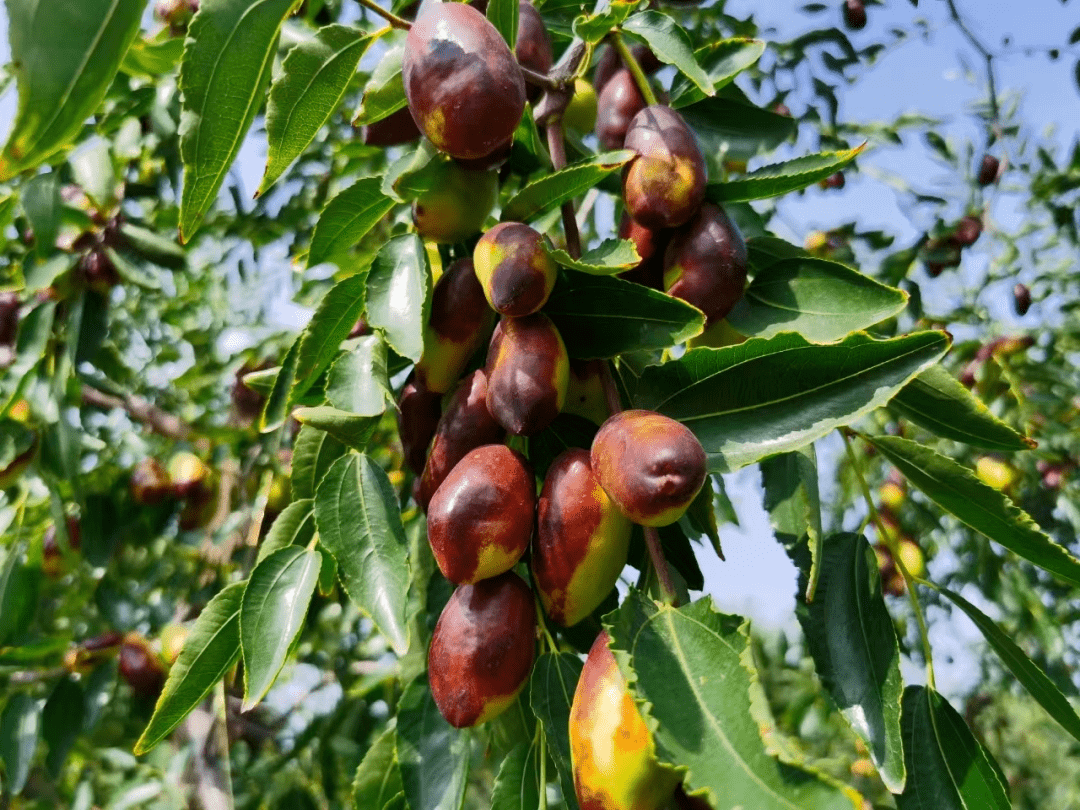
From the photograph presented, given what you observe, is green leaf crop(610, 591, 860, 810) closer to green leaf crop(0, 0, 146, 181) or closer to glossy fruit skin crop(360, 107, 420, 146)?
green leaf crop(0, 0, 146, 181)

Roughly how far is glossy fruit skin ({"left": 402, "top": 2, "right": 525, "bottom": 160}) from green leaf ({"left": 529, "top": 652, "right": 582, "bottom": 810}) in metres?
0.43

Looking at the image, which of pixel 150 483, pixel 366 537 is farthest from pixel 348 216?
pixel 150 483

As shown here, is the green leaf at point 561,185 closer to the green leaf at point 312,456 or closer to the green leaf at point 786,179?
the green leaf at point 786,179

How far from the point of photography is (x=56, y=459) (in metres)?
1.64

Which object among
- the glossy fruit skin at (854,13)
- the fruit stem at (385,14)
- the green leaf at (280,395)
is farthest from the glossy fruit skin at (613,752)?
the glossy fruit skin at (854,13)

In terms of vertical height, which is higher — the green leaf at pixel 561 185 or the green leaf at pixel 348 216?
the green leaf at pixel 561 185

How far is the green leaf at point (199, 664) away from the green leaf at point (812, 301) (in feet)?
1.78

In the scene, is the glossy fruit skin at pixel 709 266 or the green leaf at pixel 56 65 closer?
the green leaf at pixel 56 65

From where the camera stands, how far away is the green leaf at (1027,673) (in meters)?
0.87

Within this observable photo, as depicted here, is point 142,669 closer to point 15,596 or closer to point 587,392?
point 15,596

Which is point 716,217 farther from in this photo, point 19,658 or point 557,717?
point 19,658

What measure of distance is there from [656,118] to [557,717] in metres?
0.55

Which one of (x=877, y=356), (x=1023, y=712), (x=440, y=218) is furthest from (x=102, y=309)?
(x=1023, y=712)

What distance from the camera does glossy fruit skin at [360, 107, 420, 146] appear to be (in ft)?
3.45
